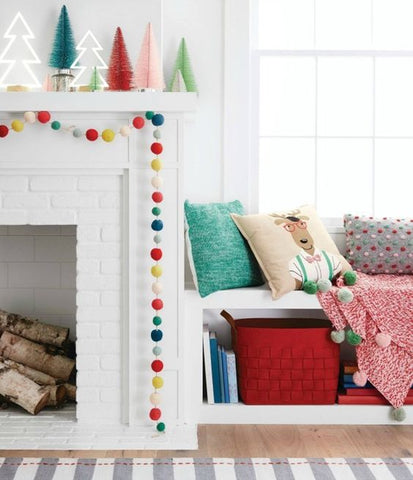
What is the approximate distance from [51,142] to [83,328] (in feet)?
2.63

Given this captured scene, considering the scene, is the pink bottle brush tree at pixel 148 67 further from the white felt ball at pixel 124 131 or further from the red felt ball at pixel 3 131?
the red felt ball at pixel 3 131

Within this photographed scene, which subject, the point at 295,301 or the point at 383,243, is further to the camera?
the point at 383,243

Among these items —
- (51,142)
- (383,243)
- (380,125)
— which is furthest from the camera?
(380,125)

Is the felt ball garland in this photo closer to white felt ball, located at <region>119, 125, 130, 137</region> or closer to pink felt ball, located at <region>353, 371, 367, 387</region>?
white felt ball, located at <region>119, 125, 130, 137</region>

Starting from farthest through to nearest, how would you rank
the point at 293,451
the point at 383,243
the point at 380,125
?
1. the point at 380,125
2. the point at 383,243
3. the point at 293,451

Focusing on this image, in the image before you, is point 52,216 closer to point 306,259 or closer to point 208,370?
point 208,370

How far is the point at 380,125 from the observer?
11.4ft

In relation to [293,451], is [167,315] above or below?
above

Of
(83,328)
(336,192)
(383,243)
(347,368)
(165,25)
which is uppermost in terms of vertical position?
(165,25)

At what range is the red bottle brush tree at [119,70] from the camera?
291 centimetres

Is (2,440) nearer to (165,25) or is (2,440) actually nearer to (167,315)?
(167,315)

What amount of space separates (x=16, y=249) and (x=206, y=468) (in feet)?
5.13

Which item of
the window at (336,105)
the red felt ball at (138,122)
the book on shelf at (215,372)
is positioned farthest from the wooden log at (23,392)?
the window at (336,105)

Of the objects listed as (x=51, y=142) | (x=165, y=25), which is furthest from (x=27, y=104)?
(x=165, y=25)
